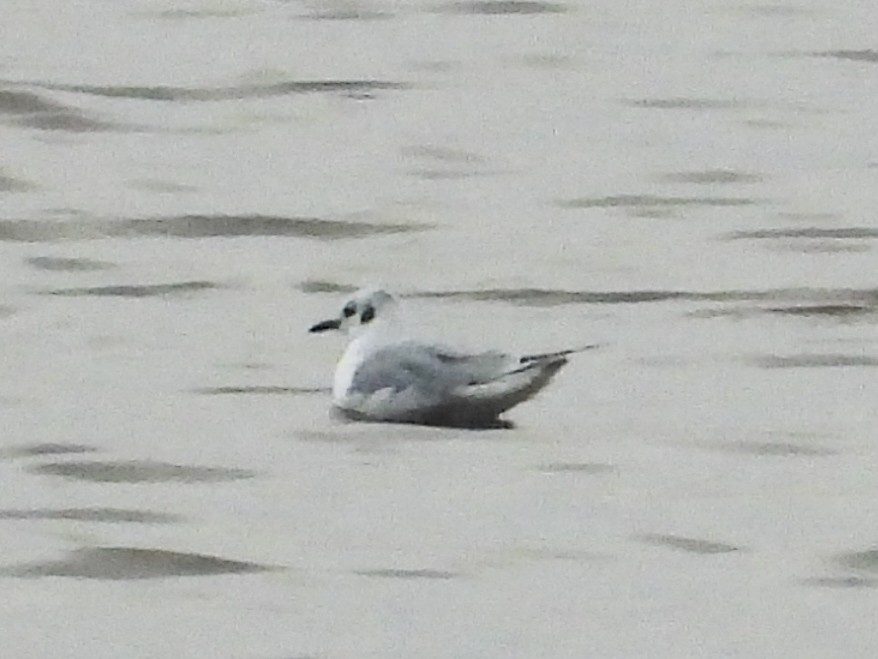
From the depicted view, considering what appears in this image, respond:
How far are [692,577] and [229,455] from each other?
1.09m

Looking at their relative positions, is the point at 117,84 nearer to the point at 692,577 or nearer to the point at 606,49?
the point at 606,49

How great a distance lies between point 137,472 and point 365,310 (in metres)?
0.69

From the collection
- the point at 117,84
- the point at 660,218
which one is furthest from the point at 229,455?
the point at 117,84

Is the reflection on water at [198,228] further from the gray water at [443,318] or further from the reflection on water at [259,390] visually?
the reflection on water at [259,390]

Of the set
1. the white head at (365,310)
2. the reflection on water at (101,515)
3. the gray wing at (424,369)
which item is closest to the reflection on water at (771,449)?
the gray wing at (424,369)

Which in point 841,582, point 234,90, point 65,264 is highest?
point 234,90

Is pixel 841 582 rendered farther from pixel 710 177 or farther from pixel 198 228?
pixel 710 177

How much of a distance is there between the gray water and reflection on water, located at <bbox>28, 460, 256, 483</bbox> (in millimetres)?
12

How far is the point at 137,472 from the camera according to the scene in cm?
663

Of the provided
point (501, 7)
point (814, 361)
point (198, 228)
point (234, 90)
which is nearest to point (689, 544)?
point (814, 361)

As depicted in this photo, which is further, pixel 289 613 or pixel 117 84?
pixel 117 84

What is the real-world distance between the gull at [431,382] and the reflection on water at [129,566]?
86cm

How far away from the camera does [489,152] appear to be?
9.62 m

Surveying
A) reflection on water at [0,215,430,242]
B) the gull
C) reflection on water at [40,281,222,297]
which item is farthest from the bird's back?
reflection on water at [0,215,430,242]
